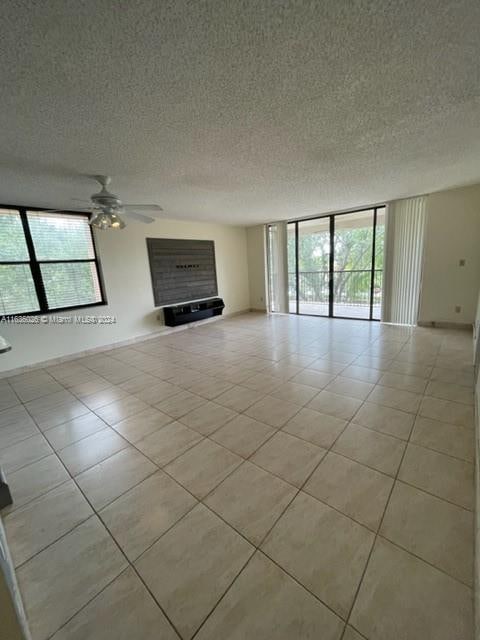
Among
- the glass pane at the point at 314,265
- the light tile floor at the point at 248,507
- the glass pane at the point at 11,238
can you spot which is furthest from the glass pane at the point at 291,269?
the glass pane at the point at 11,238

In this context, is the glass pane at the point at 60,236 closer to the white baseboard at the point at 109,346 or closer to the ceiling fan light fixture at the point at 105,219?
the white baseboard at the point at 109,346

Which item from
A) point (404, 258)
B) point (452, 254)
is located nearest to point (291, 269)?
point (404, 258)

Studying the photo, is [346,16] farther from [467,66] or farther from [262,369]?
[262,369]

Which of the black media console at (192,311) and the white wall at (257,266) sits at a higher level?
the white wall at (257,266)

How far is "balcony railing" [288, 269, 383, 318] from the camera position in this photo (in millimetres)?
5824

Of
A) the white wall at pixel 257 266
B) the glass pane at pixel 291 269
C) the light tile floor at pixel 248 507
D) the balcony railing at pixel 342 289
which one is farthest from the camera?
the white wall at pixel 257 266

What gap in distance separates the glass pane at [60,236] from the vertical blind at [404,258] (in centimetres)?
529

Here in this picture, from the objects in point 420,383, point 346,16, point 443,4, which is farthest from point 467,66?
point 420,383

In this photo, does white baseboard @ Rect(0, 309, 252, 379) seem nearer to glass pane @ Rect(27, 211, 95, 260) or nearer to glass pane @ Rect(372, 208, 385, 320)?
glass pane @ Rect(27, 211, 95, 260)

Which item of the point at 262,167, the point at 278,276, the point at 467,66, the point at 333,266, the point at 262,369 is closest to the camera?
the point at 467,66

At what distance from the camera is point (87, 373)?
3580mm

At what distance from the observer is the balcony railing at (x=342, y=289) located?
582 centimetres

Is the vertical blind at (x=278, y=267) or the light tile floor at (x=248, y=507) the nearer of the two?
the light tile floor at (x=248, y=507)

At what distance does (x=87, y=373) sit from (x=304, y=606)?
3522mm
